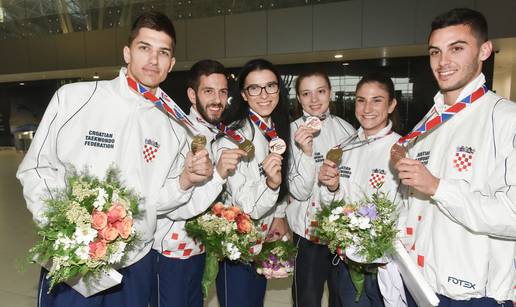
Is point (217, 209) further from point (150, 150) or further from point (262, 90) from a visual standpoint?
point (262, 90)

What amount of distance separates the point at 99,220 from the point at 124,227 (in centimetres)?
12

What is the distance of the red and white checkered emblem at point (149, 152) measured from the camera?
2294 mm

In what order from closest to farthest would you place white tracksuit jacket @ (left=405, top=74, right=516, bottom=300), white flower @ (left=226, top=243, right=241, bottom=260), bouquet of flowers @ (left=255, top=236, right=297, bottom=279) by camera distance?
white tracksuit jacket @ (left=405, top=74, right=516, bottom=300) < white flower @ (left=226, top=243, right=241, bottom=260) < bouquet of flowers @ (left=255, top=236, right=297, bottom=279)

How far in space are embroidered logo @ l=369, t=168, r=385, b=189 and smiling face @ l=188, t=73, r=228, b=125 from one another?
1346 mm

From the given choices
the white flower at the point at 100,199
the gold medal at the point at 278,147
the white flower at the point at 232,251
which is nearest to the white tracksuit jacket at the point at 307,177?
the gold medal at the point at 278,147

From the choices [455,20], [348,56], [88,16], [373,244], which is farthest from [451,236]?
[88,16]

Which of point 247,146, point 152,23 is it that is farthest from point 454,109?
point 152,23

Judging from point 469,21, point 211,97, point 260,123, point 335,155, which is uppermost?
point 469,21

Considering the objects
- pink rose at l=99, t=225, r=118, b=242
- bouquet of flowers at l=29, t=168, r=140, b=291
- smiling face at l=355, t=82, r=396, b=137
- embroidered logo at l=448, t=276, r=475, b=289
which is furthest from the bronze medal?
pink rose at l=99, t=225, r=118, b=242

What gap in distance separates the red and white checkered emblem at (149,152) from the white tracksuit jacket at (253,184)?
565mm

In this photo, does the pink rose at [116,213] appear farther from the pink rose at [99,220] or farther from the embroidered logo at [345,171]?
the embroidered logo at [345,171]

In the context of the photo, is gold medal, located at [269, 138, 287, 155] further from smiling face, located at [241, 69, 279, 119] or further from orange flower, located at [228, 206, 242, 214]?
orange flower, located at [228, 206, 242, 214]

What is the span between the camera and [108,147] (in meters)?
2.18

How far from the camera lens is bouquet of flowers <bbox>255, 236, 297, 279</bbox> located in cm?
274
